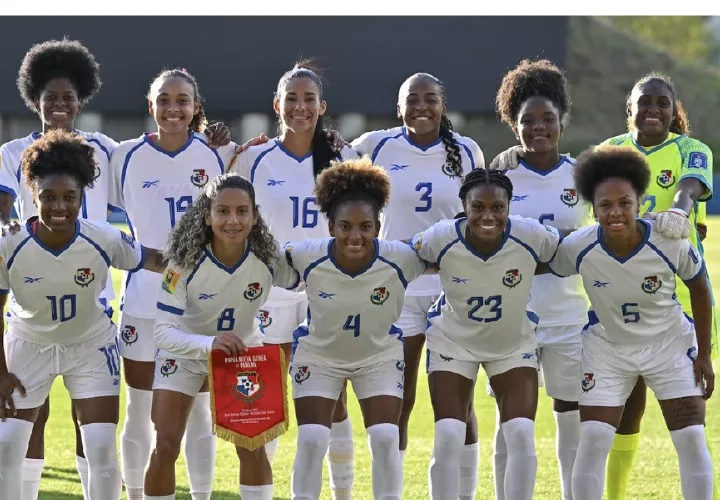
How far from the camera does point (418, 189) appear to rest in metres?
5.20

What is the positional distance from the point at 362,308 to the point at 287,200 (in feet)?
2.61

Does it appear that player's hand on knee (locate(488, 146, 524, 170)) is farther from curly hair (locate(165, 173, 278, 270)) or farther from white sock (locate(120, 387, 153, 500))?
white sock (locate(120, 387, 153, 500))

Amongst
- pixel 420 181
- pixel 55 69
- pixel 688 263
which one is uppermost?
pixel 55 69

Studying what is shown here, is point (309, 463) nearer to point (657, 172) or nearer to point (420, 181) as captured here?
point (420, 181)

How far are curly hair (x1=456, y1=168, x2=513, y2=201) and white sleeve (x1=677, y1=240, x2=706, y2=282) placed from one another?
0.71 metres

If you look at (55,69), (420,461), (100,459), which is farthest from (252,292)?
(420,461)

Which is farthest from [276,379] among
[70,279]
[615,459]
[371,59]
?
[371,59]

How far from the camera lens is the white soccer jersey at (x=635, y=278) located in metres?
4.56

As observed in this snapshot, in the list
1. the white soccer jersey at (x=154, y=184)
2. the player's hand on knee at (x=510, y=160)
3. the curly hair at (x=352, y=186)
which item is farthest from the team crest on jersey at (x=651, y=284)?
the white soccer jersey at (x=154, y=184)

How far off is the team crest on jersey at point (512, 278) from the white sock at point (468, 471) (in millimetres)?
866

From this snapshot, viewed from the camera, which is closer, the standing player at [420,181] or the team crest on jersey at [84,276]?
the team crest on jersey at [84,276]

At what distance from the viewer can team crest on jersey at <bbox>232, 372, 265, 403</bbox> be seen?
4480 millimetres

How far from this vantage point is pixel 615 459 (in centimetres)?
504

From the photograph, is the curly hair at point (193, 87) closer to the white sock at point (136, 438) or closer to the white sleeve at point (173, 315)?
the white sleeve at point (173, 315)
